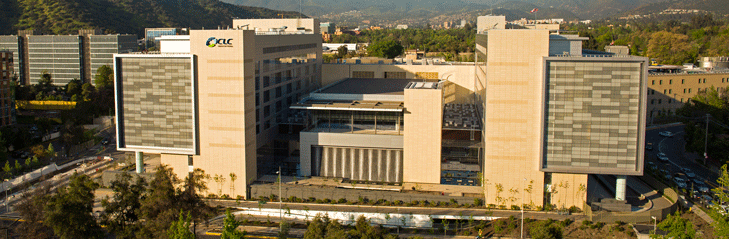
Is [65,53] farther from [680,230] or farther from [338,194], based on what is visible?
[680,230]

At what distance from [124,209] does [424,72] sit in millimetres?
51725

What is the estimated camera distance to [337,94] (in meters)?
63.6

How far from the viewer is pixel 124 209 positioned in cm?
4325

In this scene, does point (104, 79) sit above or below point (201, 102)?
above

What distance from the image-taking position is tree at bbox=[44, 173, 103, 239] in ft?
132

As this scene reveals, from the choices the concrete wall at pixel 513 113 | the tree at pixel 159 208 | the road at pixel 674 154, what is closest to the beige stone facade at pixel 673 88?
the road at pixel 674 154

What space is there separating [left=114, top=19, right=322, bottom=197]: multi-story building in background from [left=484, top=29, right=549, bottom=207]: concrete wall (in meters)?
22.3

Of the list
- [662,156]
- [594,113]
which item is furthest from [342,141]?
[662,156]

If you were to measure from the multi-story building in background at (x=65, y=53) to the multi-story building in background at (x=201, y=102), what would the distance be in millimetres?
82376

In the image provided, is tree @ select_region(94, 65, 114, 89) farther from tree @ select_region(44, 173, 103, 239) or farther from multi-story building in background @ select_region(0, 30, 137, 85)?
tree @ select_region(44, 173, 103, 239)

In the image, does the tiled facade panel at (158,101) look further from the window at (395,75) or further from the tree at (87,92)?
the tree at (87,92)

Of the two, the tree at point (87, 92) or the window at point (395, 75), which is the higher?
the window at point (395, 75)

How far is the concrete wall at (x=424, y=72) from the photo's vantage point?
81.0 meters

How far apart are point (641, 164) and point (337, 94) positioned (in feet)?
106
